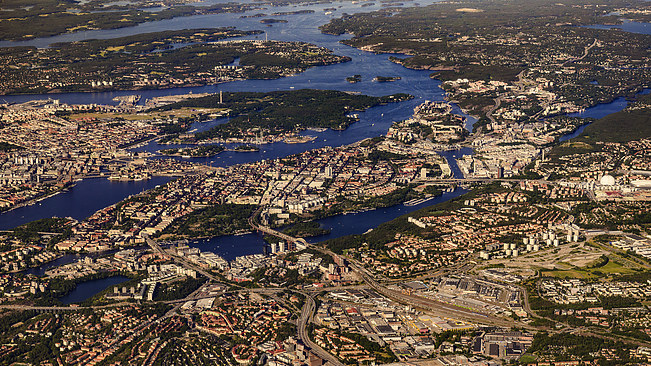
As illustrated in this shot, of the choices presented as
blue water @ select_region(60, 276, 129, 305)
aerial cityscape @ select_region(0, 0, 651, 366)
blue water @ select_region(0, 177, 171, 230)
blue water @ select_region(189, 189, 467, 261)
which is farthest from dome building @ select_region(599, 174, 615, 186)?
blue water @ select_region(60, 276, 129, 305)

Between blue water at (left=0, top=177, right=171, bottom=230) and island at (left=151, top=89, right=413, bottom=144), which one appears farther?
island at (left=151, top=89, right=413, bottom=144)

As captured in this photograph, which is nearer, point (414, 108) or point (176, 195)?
point (176, 195)

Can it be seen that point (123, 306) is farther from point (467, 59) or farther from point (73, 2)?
point (73, 2)

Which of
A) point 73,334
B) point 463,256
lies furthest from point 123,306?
point 463,256

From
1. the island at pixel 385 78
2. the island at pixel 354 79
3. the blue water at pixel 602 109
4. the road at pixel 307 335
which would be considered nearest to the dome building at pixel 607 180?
the blue water at pixel 602 109

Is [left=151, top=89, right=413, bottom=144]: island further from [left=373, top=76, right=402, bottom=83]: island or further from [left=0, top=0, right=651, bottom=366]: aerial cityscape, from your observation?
[left=373, top=76, right=402, bottom=83]: island

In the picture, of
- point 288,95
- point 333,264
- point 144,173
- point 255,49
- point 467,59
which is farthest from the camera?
point 255,49

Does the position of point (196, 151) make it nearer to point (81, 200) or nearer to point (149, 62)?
point (81, 200)
